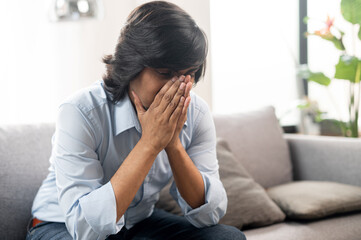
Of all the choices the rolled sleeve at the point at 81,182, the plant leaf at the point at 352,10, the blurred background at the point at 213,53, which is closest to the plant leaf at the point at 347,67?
the plant leaf at the point at 352,10

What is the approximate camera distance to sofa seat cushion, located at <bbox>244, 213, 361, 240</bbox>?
1490 mm

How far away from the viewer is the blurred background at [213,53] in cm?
202

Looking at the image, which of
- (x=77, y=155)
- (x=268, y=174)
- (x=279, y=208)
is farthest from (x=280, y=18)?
(x=77, y=155)

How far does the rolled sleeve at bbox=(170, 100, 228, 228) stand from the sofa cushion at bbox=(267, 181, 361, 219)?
52 cm

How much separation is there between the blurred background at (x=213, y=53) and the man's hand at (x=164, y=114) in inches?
23.8

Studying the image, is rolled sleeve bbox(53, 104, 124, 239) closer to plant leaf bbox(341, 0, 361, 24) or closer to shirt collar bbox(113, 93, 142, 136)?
shirt collar bbox(113, 93, 142, 136)

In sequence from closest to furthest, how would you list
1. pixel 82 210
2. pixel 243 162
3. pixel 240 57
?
pixel 82 210 < pixel 243 162 < pixel 240 57

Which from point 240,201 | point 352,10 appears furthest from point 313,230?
point 352,10

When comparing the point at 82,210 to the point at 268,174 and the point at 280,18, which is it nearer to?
the point at 268,174

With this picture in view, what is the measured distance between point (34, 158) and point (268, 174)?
115 centimetres

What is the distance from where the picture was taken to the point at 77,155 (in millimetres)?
1085

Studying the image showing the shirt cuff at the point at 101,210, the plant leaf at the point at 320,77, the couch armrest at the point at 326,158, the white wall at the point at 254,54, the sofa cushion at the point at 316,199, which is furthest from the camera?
the white wall at the point at 254,54

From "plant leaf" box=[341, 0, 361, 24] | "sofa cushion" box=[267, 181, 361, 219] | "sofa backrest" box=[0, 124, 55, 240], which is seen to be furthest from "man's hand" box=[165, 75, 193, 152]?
"plant leaf" box=[341, 0, 361, 24]

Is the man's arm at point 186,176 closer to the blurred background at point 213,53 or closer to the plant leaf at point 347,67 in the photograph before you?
the blurred background at point 213,53
